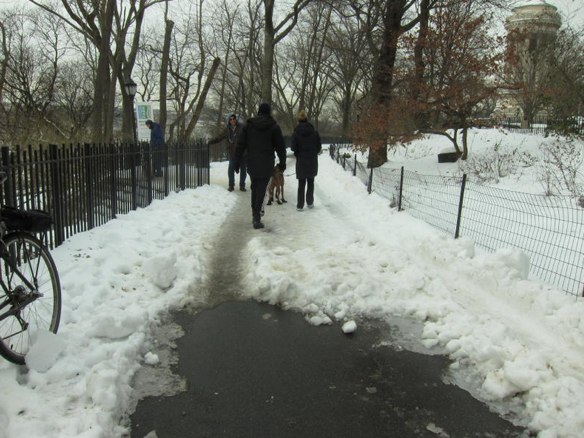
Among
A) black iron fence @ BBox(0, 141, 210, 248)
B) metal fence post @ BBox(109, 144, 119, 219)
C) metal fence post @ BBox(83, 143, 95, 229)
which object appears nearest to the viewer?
black iron fence @ BBox(0, 141, 210, 248)

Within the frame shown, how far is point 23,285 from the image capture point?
3398 millimetres

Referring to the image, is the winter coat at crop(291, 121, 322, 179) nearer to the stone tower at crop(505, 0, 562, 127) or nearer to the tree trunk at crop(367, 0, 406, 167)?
the tree trunk at crop(367, 0, 406, 167)

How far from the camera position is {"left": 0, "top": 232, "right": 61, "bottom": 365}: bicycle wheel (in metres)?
3.28

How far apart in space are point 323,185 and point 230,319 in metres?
11.2

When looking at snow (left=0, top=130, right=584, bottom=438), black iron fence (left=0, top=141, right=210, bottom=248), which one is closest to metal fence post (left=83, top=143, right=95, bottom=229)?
black iron fence (left=0, top=141, right=210, bottom=248)

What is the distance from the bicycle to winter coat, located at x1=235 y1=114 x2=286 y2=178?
471cm

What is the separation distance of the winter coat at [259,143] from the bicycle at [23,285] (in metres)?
4.71

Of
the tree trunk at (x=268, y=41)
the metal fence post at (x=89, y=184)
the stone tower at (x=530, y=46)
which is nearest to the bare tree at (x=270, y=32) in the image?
the tree trunk at (x=268, y=41)

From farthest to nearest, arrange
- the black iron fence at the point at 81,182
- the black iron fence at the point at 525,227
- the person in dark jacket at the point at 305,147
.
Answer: the person in dark jacket at the point at 305,147 → the black iron fence at the point at 525,227 → the black iron fence at the point at 81,182

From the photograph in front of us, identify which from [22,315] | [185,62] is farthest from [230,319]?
[185,62]

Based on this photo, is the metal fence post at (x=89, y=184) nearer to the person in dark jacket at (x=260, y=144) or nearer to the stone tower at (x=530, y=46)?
the person in dark jacket at (x=260, y=144)

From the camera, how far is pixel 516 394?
10.9 feet

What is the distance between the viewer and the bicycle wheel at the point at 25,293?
3.28 meters

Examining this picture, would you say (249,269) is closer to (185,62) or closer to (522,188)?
(522,188)
